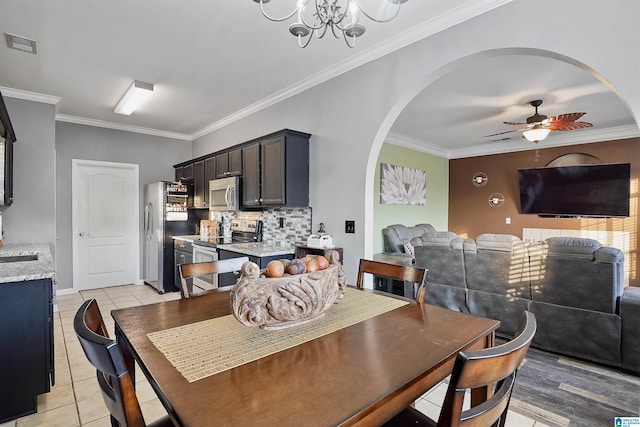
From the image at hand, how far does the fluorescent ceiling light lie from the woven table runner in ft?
11.0

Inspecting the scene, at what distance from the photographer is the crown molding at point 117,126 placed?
4898 mm

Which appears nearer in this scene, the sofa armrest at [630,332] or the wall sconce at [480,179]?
the sofa armrest at [630,332]

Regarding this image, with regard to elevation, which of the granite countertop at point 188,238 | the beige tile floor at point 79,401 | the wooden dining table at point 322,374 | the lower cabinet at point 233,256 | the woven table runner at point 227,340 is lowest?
the beige tile floor at point 79,401

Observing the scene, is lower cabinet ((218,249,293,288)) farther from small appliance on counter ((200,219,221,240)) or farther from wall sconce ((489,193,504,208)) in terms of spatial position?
wall sconce ((489,193,504,208))

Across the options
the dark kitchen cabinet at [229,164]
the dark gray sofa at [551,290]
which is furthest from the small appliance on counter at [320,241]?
the dark kitchen cabinet at [229,164]

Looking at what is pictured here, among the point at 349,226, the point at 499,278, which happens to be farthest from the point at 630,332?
the point at 349,226

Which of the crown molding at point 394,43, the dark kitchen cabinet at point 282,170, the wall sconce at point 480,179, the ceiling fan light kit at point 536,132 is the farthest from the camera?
the wall sconce at point 480,179

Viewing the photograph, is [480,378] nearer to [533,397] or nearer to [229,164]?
[533,397]

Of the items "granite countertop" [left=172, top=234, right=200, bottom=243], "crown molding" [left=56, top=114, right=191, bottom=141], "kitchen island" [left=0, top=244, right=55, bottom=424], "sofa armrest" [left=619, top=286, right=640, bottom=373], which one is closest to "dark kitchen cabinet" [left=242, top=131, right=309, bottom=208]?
"granite countertop" [left=172, top=234, right=200, bottom=243]

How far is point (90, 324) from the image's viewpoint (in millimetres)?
1043

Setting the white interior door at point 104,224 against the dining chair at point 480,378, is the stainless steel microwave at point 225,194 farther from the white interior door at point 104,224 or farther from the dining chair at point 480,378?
the dining chair at point 480,378

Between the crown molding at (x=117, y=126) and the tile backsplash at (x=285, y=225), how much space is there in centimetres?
241

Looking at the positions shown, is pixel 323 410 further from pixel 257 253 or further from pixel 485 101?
pixel 485 101

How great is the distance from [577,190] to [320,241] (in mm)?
5417
